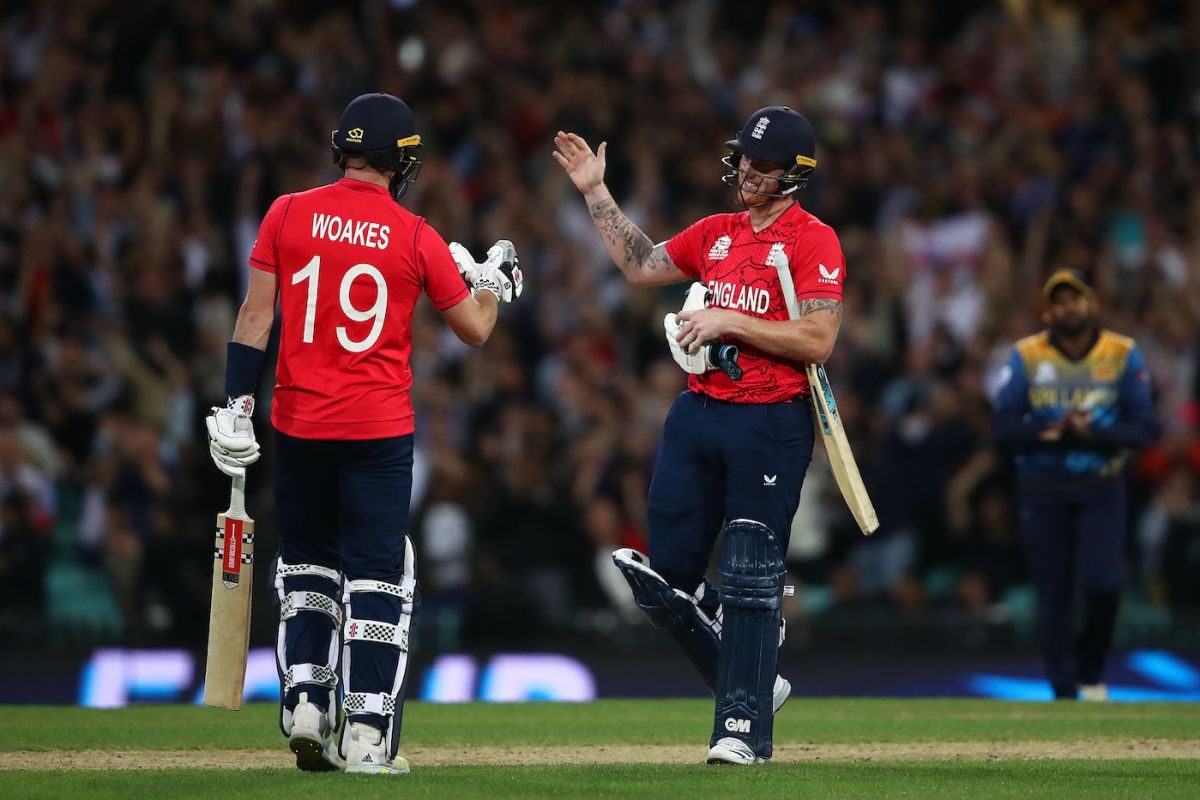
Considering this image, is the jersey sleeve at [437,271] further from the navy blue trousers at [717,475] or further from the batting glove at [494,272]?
the navy blue trousers at [717,475]

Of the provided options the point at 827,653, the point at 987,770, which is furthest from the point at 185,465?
the point at 987,770

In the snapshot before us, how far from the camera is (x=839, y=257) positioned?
22.8ft

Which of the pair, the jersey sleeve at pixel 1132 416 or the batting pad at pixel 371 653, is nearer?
→ the batting pad at pixel 371 653

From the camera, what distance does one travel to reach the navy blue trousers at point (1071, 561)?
33.4 ft

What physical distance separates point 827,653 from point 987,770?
5423mm

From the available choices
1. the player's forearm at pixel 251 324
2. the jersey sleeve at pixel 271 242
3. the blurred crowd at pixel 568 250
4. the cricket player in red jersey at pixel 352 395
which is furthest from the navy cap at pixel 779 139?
the blurred crowd at pixel 568 250

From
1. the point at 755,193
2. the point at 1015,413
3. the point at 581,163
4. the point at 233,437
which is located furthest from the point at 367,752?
the point at 1015,413

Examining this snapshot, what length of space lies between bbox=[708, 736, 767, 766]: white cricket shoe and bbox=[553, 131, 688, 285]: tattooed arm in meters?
1.94

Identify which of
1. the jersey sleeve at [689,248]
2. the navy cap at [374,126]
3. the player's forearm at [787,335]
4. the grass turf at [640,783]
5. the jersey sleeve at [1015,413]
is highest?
the navy cap at [374,126]

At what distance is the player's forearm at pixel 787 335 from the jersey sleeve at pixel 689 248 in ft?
2.08

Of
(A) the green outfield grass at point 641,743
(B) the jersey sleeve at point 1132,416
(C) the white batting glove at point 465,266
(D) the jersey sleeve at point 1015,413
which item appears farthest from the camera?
(D) the jersey sleeve at point 1015,413

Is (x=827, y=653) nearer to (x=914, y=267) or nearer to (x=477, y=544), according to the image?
(x=477, y=544)

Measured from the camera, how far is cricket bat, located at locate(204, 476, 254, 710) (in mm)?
6711

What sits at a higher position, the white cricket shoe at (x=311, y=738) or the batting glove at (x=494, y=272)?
the batting glove at (x=494, y=272)
